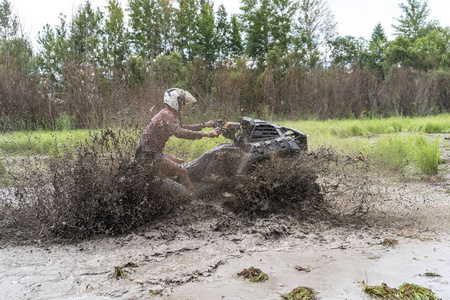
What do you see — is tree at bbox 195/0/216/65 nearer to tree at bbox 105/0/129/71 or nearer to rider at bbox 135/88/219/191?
tree at bbox 105/0/129/71

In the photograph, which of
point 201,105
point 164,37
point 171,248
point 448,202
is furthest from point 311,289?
point 164,37

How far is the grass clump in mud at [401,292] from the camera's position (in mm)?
3312

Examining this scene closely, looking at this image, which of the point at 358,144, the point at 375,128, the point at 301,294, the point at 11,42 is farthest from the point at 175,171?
the point at 11,42

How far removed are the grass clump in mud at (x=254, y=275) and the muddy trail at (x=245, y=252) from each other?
59 millimetres

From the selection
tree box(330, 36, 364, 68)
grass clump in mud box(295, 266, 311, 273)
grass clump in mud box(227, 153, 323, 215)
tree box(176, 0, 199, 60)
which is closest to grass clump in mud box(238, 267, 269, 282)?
grass clump in mud box(295, 266, 311, 273)

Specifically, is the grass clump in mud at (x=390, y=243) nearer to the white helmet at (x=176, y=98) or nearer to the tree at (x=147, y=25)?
the white helmet at (x=176, y=98)

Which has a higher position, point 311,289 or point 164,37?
point 164,37

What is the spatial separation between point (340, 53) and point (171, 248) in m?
34.5

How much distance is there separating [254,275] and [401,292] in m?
1.22

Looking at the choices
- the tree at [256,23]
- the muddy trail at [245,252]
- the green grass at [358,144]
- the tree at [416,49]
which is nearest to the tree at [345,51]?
the tree at [416,49]

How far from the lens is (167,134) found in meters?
5.19

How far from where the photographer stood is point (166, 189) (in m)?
5.39

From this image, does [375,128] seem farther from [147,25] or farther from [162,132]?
[147,25]

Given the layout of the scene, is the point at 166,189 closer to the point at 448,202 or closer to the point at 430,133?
the point at 448,202
